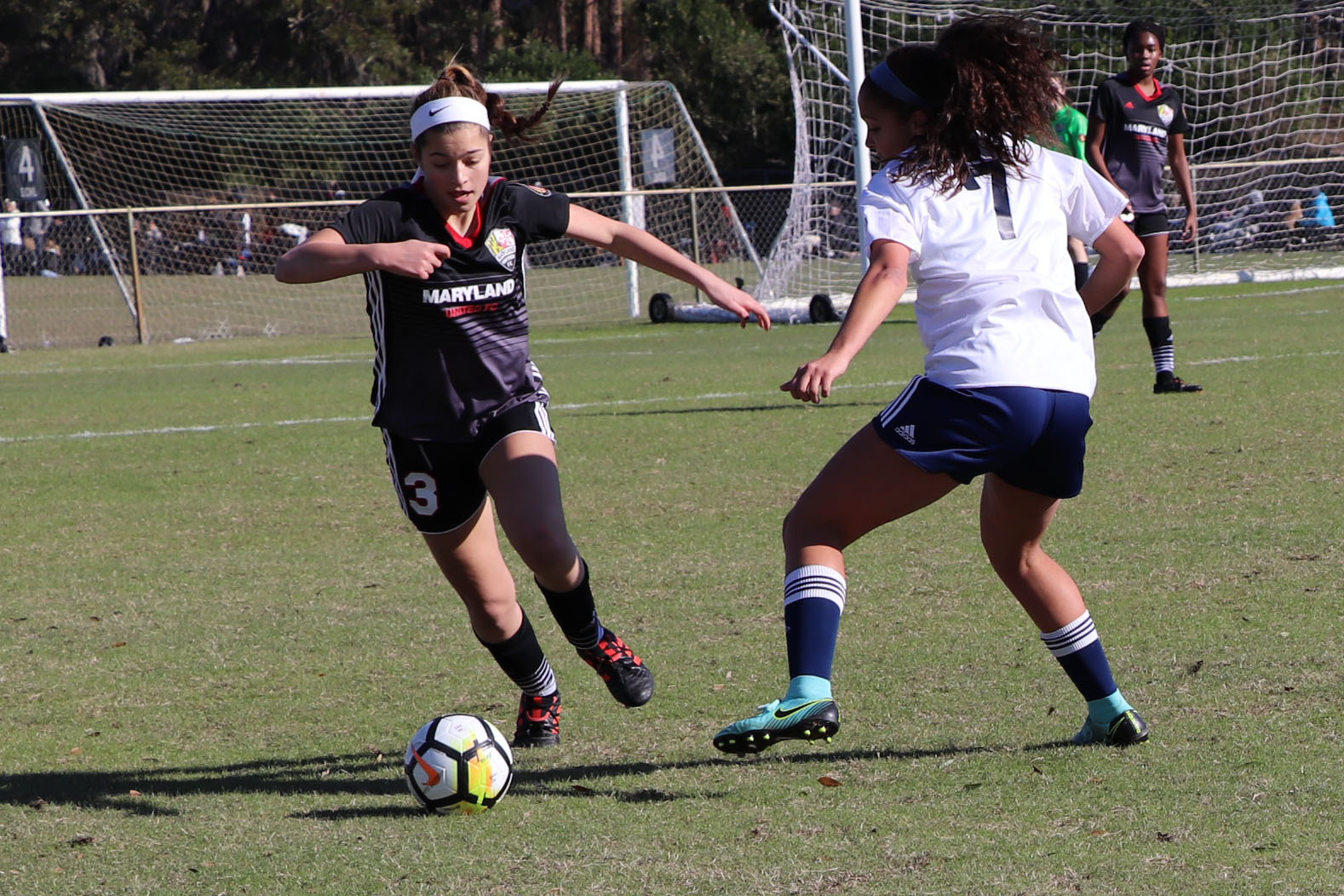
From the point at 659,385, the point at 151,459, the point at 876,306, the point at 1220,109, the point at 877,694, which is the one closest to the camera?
the point at 876,306

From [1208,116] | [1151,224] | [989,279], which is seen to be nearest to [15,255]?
[1208,116]

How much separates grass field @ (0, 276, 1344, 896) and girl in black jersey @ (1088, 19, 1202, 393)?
62 centimetres

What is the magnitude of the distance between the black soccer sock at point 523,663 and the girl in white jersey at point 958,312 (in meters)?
0.90

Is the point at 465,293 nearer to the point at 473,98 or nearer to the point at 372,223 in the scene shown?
the point at 372,223

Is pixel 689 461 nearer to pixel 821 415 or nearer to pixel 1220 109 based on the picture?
pixel 821 415

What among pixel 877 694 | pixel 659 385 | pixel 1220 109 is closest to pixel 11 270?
pixel 659 385

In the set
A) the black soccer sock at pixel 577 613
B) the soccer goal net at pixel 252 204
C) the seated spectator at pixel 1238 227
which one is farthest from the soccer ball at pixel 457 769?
the seated spectator at pixel 1238 227

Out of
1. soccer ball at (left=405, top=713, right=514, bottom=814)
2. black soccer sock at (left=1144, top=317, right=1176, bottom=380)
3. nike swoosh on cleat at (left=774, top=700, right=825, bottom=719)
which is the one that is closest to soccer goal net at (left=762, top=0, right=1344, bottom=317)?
black soccer sock at (left=1144, top=317, right=1176, bottom=380)

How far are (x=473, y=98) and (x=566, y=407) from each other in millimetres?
7764

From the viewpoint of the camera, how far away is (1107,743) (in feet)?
13.5

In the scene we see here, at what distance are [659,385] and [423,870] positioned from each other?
10.2 meters

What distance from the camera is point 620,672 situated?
179 inches

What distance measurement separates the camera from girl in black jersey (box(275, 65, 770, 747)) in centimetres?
439

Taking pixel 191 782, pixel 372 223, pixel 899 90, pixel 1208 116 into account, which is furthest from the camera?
pixel 1208 116
